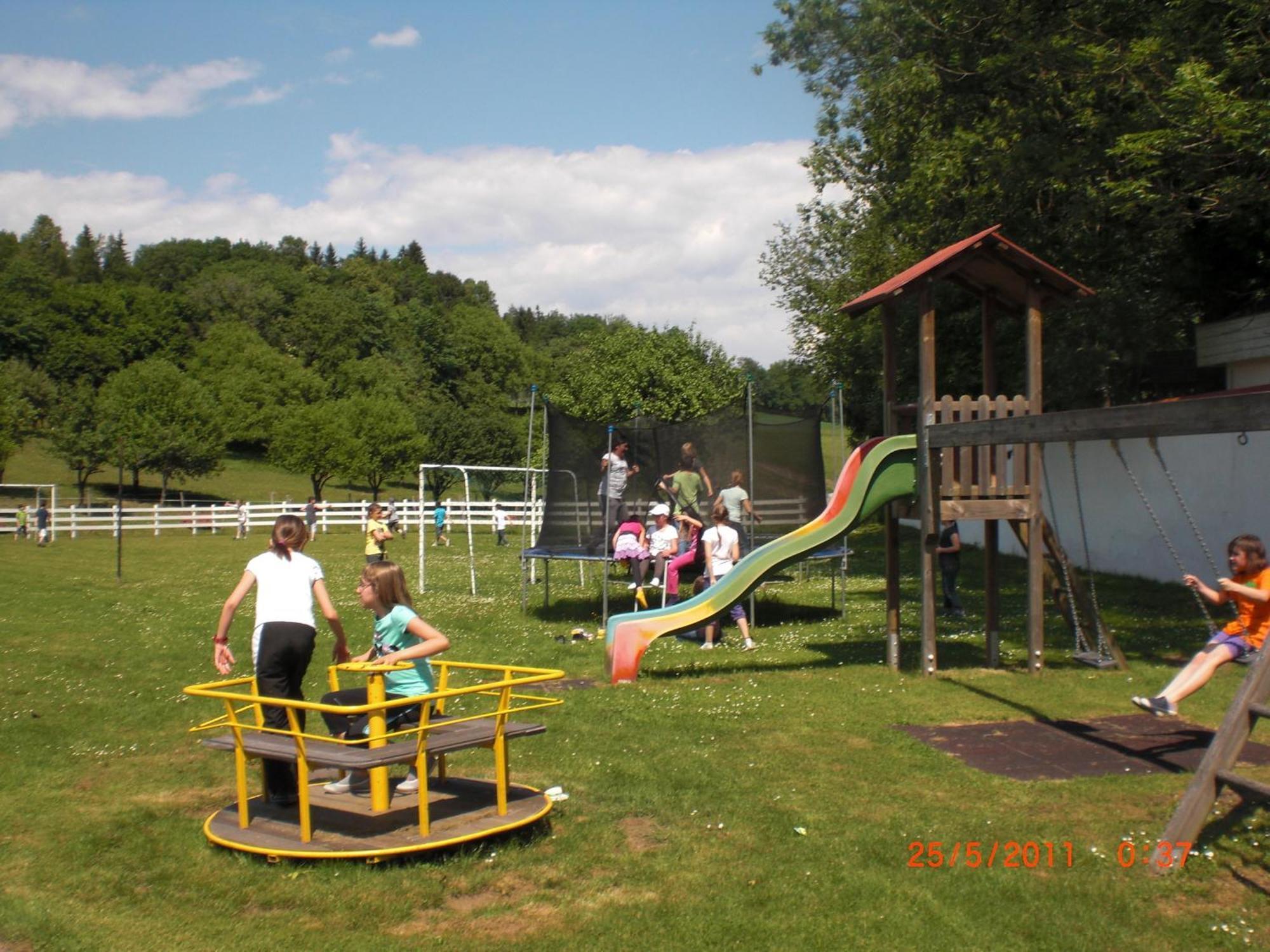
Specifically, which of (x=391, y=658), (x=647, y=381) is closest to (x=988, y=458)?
(x=391, y=658)

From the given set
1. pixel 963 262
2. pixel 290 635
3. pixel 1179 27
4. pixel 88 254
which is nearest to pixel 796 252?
pixel 1179 27

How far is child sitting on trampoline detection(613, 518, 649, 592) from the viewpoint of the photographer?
16.1 meters

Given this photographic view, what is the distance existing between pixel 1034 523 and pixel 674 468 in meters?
6.88

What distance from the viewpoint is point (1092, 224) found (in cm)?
2041

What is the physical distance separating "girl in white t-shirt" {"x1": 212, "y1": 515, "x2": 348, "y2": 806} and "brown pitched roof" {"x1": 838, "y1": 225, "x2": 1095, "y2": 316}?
6743mm

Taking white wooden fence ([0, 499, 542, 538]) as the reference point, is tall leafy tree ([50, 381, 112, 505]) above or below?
above

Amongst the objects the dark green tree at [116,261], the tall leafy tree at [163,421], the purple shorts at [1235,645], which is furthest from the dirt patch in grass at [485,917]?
the dark green tree at [116,261]

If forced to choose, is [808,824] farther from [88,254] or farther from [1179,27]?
[88,254]

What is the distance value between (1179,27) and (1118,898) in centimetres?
1411

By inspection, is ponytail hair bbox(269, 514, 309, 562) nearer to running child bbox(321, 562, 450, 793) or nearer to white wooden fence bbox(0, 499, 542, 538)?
running child bbox(321, 562, 450, 793)

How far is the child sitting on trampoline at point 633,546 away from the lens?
1606 cm

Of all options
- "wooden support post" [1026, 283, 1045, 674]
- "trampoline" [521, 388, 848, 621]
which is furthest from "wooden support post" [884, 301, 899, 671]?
"trampoline" [521, 388, 848, 621]

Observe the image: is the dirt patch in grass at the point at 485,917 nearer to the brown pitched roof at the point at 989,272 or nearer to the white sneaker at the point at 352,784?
the white sneaker at the point at 352,784

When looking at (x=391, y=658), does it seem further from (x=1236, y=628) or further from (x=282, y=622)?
(x=1236, y=628)
